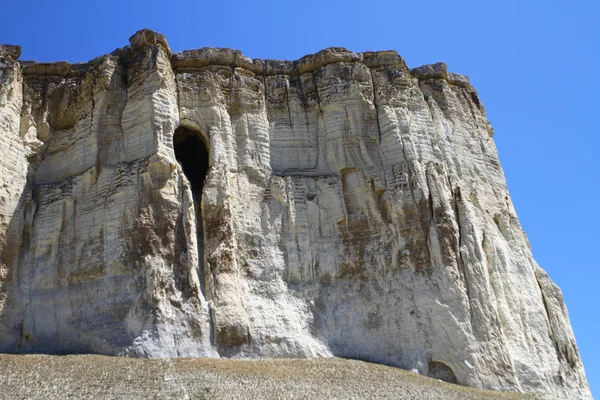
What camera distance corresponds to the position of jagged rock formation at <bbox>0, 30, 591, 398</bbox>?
24.6m

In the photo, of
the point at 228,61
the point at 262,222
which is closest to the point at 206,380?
the point at 262,222

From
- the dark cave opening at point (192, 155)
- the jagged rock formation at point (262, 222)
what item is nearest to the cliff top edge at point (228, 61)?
the jagged rock formation at point (262, 222)

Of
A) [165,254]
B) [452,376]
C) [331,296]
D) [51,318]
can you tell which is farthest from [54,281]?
[452,376]

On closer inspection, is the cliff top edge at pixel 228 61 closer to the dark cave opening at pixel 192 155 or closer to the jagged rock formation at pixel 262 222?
the jagged rock formation at pixel 262 222

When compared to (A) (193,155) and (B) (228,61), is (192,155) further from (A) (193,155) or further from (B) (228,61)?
(B) (228,61)

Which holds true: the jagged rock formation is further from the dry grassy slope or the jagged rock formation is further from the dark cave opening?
the dry grassy slope

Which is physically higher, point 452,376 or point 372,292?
point 372,292

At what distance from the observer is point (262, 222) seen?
1081 inches

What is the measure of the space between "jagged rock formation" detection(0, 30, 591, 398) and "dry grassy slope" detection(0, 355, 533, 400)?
4.54ft

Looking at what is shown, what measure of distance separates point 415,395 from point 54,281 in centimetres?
1285

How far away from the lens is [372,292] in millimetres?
26672

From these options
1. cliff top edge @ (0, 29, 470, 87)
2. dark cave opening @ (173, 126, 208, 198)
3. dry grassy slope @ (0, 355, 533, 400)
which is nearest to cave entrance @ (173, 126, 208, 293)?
dark cave opening @ (173, 126, 208, 198)

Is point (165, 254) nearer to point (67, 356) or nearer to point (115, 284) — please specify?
point (115, 284)

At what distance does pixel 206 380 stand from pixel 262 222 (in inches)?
316
